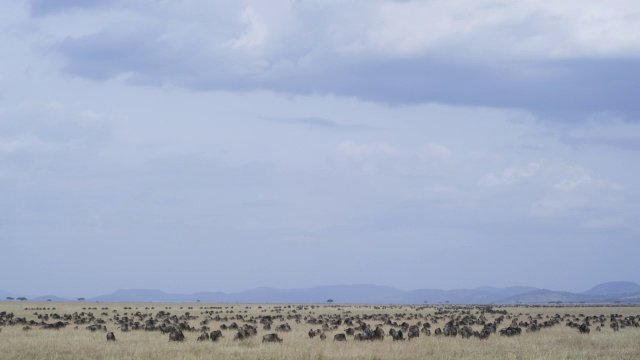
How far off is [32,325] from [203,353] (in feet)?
70.9

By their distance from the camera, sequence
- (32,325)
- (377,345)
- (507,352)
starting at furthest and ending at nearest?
(32,325), (377,345), (507,352)

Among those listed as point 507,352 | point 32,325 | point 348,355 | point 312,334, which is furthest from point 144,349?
point 32,325

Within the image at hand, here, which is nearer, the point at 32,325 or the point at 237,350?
the point at 237,350

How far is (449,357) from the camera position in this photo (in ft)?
82.3

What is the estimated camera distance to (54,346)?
27.8m

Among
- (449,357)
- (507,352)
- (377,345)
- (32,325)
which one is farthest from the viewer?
(32,325)

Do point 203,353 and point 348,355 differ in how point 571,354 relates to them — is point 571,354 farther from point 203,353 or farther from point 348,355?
point 203,353

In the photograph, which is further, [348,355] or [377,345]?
[377,345]

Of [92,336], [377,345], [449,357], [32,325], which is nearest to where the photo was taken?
[449,357]

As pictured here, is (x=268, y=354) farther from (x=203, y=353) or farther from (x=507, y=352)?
(x=507, y=352)

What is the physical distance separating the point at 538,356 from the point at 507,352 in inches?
64.6

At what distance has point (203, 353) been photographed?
26.3m

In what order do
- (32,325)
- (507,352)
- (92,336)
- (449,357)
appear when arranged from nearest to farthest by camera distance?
(449,357), (507,352), (92,336), (32,325)

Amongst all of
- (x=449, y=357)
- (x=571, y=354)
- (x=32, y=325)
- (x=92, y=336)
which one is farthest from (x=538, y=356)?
(x=32, y=325)
